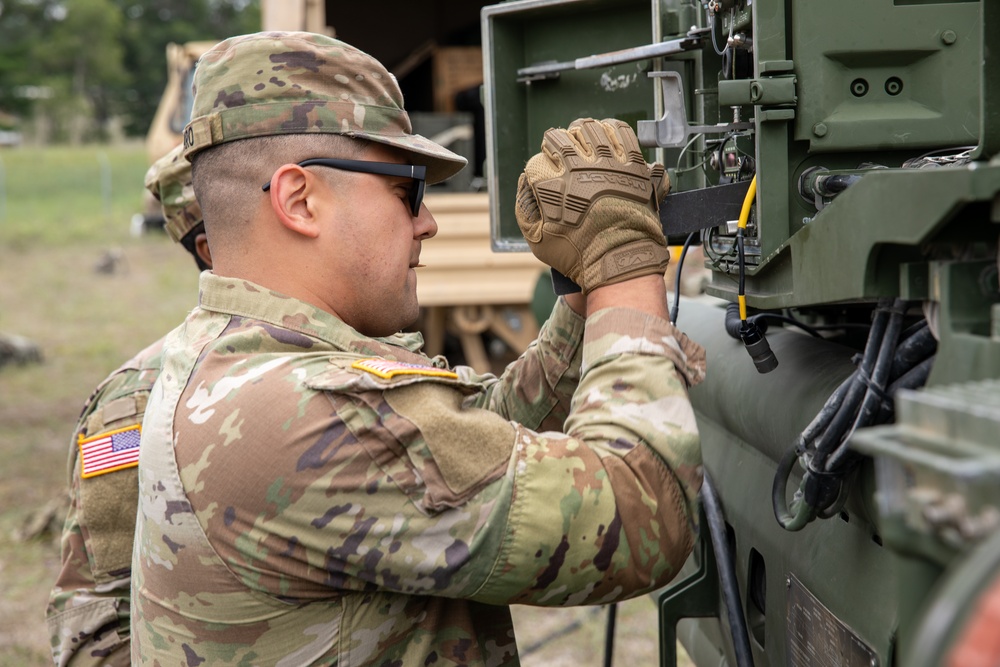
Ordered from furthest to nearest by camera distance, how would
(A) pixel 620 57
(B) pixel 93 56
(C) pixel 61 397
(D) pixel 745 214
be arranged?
(B) pixel 93 56 → (C) pixel 61 397 → (A) pixel 620 57 → (D) pixel 745 214

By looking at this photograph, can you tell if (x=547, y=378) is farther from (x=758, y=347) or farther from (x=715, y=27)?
(x=715, y=27)

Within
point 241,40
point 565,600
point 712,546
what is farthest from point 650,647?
point 241,40

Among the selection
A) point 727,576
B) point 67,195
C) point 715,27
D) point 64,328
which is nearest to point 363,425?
point 727,576

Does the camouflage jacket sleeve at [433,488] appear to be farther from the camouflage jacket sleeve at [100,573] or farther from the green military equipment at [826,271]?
the camouflage jacket sleeve at [100,573]

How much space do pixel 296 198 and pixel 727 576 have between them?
3.67ft

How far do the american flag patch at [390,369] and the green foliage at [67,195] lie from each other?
1840cm

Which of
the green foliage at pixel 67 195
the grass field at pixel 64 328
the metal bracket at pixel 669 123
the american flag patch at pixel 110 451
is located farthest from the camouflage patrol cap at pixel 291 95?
the green foliage at pixel 67 195

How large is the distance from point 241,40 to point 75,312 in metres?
13.1

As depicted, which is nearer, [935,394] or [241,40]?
[935,394]

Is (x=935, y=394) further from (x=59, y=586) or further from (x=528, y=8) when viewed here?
(x=59, y=586)

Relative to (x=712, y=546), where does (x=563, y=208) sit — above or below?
above

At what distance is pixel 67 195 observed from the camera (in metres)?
24.1

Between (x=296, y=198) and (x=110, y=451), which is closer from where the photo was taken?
(x=296, y=198)

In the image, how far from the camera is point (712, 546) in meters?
2.39
